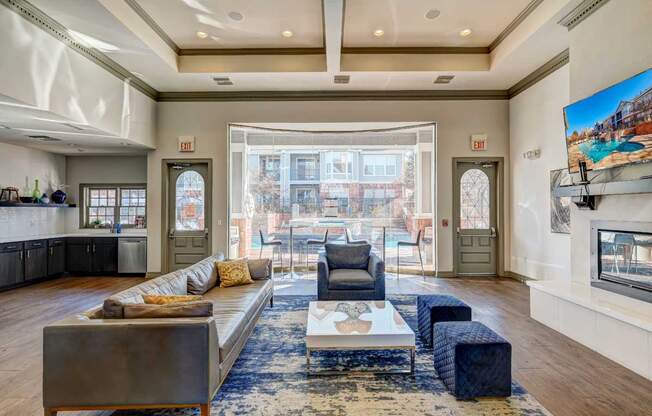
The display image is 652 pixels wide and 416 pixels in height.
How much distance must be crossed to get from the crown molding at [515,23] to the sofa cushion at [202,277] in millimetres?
5400

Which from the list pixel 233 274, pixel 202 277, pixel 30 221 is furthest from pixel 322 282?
pixel 30 221

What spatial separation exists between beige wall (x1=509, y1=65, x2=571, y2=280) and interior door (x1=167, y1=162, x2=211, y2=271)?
6022 millimetres

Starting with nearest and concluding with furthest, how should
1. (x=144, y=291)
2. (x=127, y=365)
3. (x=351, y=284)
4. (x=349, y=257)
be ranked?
(x=127, y=365) → (x=144, y=291) → (x=351, y=284) → (x=349, y=257)

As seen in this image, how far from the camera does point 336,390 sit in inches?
103

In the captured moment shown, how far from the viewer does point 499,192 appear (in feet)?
22.2

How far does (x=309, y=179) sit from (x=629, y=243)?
5417 mm

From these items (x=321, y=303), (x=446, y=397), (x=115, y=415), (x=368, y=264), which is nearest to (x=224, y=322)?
(x=115, y=415)

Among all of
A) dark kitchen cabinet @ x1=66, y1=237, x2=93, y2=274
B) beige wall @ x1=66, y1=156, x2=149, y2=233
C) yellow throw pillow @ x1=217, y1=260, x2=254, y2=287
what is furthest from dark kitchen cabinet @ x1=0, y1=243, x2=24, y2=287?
yellow throw pillow @ x1=217, y1=260, x2=254, y2=287

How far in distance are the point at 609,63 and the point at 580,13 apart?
827mm

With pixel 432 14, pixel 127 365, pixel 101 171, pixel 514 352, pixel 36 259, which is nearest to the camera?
pixel 127 365

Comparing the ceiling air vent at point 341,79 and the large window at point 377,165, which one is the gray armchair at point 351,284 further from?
the ceiling air vent at point 341,79

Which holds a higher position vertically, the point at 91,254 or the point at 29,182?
the point at 29,182

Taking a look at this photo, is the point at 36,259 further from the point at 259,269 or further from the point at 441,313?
the point at 441,313

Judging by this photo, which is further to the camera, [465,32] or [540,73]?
[540,73]
